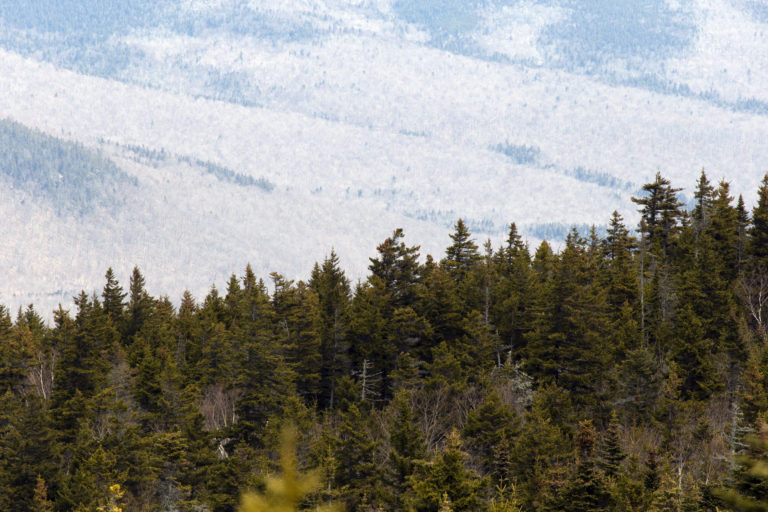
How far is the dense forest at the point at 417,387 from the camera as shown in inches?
2052

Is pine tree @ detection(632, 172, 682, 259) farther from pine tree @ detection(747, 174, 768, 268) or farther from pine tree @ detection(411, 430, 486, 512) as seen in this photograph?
pine tree @ detection(411, 430, 486, 512)

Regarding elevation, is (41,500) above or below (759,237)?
below

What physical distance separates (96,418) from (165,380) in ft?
19.2

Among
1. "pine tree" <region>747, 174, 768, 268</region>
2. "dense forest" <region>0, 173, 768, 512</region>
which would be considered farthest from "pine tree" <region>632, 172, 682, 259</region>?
"pine tree" <region>747, 174, 768, 268</region>

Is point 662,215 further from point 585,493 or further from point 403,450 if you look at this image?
→ point 585,493

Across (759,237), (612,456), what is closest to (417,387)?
(612,456)

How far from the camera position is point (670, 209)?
94375mm

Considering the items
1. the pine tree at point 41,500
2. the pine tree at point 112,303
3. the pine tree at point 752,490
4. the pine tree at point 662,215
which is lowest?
the pine tree at point 41,500

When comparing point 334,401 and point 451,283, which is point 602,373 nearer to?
point 451,283

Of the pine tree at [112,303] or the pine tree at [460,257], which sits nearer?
the pine tree at [460,257]

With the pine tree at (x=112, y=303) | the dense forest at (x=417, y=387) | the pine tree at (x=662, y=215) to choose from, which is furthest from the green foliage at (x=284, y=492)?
the pine tree at (x=112, y=303)

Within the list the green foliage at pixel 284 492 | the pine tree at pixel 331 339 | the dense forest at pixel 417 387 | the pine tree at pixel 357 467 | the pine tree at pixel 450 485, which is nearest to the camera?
the green foliage at pixel 284 492

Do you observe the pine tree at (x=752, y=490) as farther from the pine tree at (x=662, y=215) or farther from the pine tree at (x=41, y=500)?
the pine tree at (x=662, y=215)

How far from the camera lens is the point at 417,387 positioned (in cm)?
6994
